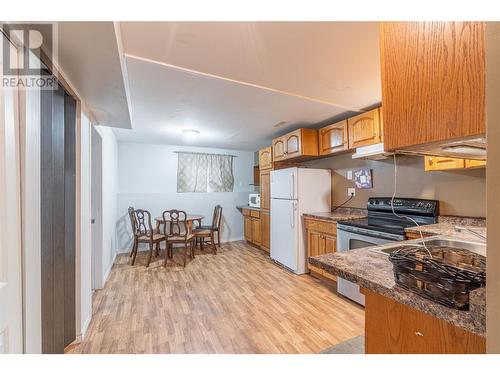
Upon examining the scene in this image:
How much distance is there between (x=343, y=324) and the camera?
6.49 feet

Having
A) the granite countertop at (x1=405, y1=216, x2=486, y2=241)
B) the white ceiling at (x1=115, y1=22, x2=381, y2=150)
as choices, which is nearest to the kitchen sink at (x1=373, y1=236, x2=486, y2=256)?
the granite countertop at (x1=405, y1=216, x2=486, y2=241)

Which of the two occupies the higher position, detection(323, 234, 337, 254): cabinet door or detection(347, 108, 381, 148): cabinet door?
detection(347, 108, 381, 148): cabinet door

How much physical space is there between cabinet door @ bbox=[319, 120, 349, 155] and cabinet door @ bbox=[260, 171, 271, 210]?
47.2 inches

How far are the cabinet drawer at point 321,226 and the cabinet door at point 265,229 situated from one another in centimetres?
106

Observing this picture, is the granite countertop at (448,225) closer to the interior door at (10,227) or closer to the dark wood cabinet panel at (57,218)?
the interior door at (10,227)

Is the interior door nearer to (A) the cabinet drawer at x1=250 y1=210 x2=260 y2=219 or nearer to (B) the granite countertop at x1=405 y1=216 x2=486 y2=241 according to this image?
(B) the granite countertop at x1=405 y1=216 x2=486 y2=241

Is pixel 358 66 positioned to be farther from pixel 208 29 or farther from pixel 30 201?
pixel 30 201

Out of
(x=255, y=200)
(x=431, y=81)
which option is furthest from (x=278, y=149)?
(x=431, y=81)

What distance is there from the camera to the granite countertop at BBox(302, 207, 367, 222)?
273 cm

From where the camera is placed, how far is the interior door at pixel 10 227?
80 cm

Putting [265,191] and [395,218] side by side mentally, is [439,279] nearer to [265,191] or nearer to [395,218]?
[395,218]

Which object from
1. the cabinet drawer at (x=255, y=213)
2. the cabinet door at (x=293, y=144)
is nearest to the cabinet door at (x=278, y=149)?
the cabinet door at (x=293, y=144)

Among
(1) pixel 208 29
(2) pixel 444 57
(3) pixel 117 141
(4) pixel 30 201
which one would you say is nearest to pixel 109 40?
(1) pixel 208 29
